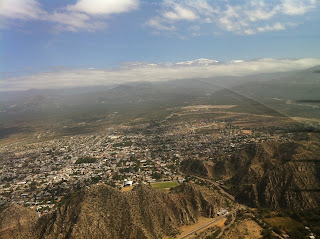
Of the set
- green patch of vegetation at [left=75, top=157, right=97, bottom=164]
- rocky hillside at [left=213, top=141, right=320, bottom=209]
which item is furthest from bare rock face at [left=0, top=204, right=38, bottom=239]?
green patch of vegetation at [left=75, top=157, right=97, bottom=164]

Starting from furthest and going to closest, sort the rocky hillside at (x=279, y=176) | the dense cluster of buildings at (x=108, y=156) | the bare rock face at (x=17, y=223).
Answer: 1. the dense cluster of buildings at (x=108, y=156)
2. the rocky hillside at (x=279, y=176)
3. the bare rock face at (x=17, y=223)

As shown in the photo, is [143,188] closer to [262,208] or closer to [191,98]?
[262,208]

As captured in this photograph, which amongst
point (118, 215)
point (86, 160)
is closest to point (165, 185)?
point (118, 215)

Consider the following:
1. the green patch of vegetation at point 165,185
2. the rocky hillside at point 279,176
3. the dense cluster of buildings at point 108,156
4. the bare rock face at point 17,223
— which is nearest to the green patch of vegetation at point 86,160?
the dense cluster of buildings at point 108,156

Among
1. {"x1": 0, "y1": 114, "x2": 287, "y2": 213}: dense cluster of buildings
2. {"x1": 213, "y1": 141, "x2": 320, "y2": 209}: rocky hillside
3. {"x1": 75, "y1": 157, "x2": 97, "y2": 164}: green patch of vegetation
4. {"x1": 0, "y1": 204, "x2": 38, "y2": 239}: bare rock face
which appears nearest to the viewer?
{"x1": 0, "y1": 204, "x2": 38, "y2": 239}: bare rock face

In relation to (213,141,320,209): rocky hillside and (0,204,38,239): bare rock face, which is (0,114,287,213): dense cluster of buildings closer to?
(0,204,38,239): bare rock face

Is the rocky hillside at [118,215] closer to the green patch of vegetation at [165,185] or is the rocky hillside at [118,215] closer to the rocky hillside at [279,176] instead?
the rocky hillside at [279,176]

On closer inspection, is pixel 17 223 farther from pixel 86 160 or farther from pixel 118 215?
pixel 86 160
